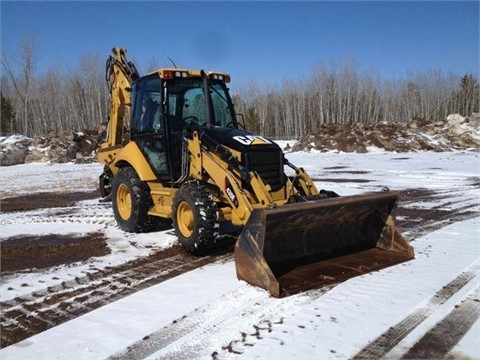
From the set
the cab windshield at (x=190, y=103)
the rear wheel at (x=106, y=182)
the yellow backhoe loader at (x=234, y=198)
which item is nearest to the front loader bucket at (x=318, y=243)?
the yellow backhoe loader at (x=234, y=198)

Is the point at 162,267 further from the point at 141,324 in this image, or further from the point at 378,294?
the point at 378,294

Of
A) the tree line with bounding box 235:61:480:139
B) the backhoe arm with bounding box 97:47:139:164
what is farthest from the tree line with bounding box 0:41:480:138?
the backhoe arm with bounding box 97:47:139:164

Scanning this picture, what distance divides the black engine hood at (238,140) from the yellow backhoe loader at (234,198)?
14mm

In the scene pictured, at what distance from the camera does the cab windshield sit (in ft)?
23.0

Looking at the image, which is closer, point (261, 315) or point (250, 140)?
point (261, 315)

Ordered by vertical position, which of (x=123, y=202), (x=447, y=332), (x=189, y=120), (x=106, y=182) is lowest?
(x=447, y=332)

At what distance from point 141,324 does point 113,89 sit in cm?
611

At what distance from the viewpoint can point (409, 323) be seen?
3992 millimetres

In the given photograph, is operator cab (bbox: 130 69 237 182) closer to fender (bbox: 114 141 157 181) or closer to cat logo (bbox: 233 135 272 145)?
fender (bbox: 114 141 157 181)

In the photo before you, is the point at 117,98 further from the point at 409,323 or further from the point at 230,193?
the point at 409,323

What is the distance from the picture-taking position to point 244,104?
7144cm

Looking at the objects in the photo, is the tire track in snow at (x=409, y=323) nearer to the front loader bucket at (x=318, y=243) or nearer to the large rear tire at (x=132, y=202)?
the front loader bucket at (x=318, y=243)

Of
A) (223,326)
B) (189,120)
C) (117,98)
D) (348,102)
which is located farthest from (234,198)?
(348,102)

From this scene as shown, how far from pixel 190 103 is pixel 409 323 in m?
4.58
